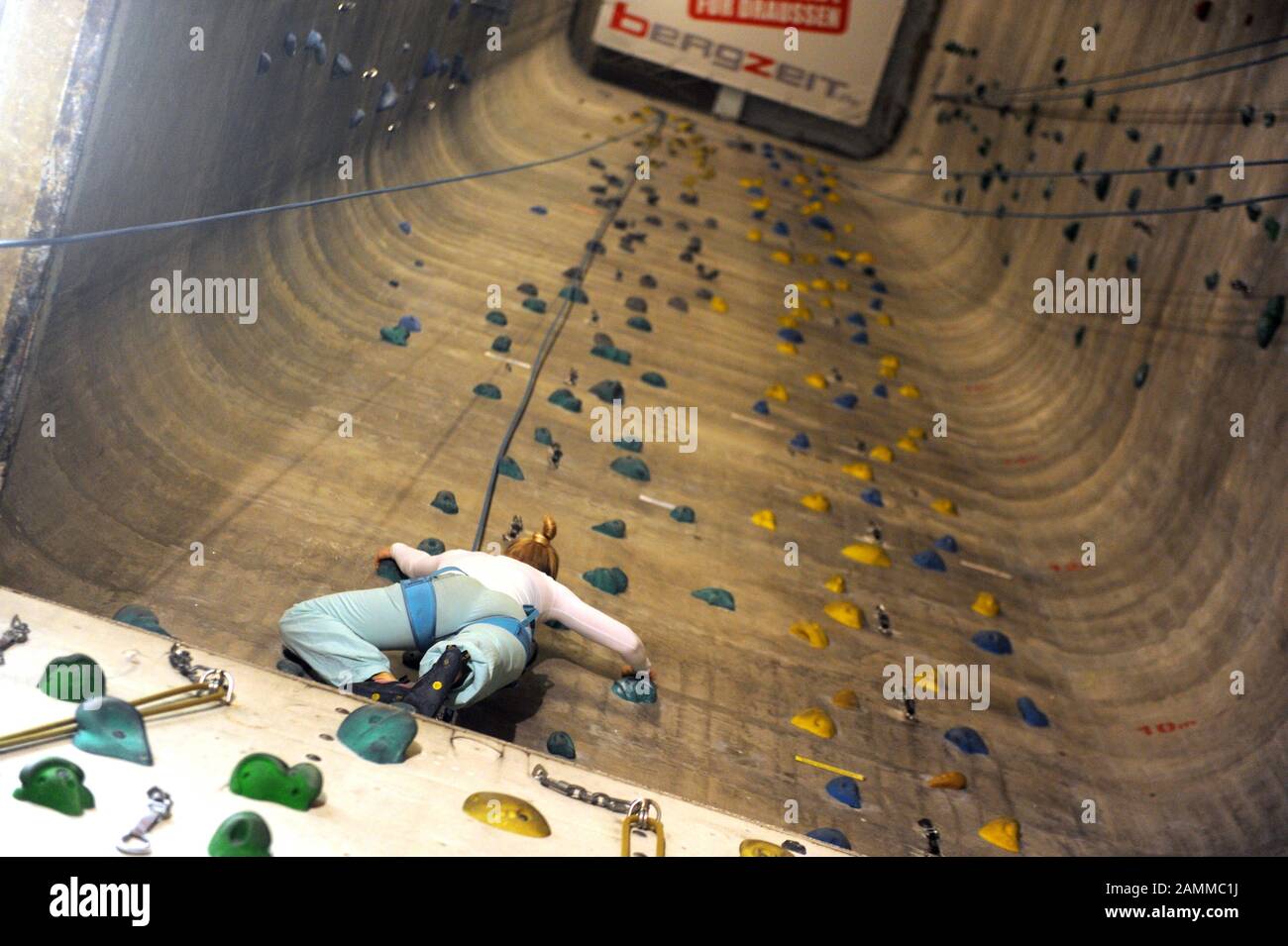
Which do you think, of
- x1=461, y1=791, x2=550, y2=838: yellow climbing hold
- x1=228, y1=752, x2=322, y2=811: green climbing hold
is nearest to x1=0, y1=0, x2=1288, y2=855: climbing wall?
x1=461, y1=791, x2=550, y2=838: yellow climbing hold

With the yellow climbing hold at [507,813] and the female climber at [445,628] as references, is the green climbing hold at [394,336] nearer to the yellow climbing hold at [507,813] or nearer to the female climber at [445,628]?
the female climber at [445,628]

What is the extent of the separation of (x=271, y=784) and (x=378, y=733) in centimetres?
34

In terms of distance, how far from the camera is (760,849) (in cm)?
246

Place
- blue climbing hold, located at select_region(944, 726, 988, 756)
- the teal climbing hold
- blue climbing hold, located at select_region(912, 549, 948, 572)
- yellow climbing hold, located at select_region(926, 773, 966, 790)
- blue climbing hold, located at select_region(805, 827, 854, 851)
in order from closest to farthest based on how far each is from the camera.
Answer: the teal climbing hold → blue climbing hold, located at select_region(805, 827, 854, 851) → yellow climbing hold, located at select_region(926, 773, 966, 790) → blue climbing hold, located at select_region(944, 726, 988, 756) → blue climbing hold, located at select_region(912, 549, 948, 572)

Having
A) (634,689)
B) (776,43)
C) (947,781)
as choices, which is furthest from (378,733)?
(776,43)

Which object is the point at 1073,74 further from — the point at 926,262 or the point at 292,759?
the point at 292,759

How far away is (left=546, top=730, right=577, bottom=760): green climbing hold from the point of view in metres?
3.00

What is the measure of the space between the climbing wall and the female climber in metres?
0.22

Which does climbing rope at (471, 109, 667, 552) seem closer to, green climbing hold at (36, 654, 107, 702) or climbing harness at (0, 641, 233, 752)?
climbing harness at (0, 641, 233, 752)

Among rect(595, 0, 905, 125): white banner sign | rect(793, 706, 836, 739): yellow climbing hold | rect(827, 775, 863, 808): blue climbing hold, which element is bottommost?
rect(827, 775, 863, 808): blue climbing hold

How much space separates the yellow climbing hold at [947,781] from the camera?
3.51 m

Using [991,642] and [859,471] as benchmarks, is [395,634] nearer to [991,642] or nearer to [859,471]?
[991,642]

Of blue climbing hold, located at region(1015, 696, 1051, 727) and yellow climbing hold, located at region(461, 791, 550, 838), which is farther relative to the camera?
blue climbing hold, located at region(1015, 696, 1051, 727)
